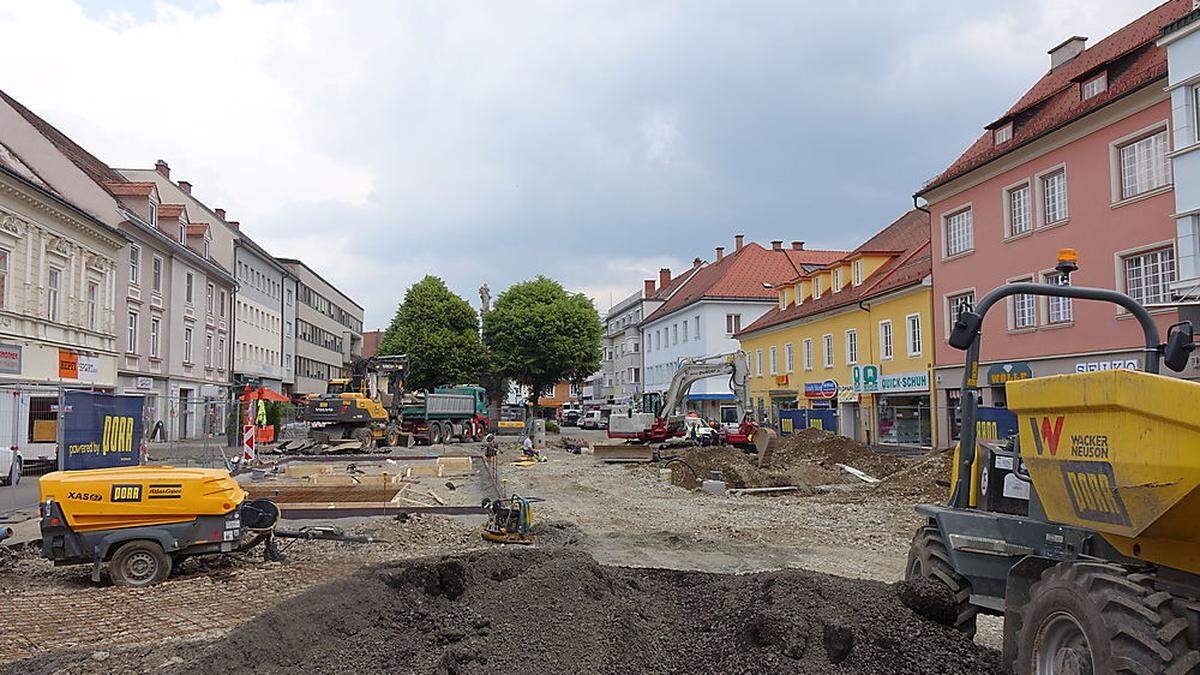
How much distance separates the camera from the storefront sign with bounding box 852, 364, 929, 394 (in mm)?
30953

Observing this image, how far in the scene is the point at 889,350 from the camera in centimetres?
3359

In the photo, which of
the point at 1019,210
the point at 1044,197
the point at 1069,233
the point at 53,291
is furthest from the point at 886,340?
the point at 53,291

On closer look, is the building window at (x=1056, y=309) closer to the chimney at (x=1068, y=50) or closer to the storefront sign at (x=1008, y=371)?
the storefront sign at (x=1008, y=371)

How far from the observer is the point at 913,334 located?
3166 cm

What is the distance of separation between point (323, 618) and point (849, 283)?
118ft

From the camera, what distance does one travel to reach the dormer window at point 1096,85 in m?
22.4

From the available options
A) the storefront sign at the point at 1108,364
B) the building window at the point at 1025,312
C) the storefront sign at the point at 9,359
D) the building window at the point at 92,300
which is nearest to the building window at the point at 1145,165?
the storefront sign at the point at 1108,364

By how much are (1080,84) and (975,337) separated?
21.9 metres

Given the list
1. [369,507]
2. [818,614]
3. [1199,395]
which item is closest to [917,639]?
[818,614]

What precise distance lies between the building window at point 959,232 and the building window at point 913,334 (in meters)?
3.21

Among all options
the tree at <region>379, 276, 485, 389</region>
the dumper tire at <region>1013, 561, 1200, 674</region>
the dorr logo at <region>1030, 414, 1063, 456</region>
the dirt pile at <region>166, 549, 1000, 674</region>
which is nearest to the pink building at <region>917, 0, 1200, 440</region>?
the dirt pile at <region>166, 549, 1000, 674</region>

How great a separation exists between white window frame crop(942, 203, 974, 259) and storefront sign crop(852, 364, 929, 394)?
4.45m

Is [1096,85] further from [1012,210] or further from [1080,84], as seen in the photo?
[1012,210]

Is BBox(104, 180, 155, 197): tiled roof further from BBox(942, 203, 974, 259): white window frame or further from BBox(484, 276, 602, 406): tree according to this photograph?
BBox(942, 203, 974, 259): white window frame
